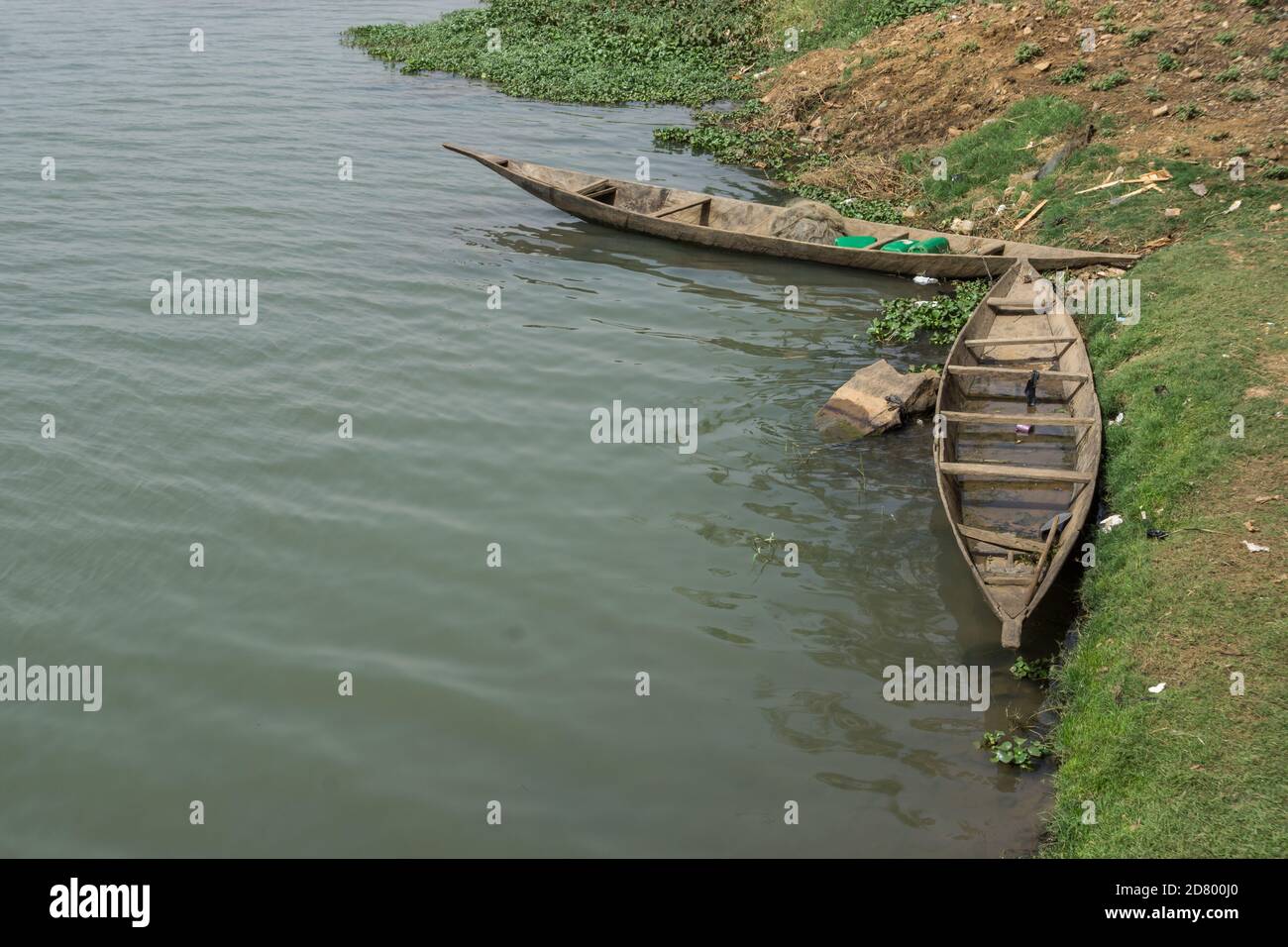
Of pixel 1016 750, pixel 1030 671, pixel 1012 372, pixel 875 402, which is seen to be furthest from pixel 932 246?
pixel 1016 750

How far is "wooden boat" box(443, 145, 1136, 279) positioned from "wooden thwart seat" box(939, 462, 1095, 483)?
Result: 5.83 metres

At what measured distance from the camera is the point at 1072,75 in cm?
1788

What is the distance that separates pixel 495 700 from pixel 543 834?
4.39 ft

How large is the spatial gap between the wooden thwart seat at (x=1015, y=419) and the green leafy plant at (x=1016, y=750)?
3808 millimetres

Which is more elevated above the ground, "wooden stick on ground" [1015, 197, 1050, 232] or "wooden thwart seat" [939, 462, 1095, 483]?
"wooden stick on ground" [1015, 197, 1050, 232]

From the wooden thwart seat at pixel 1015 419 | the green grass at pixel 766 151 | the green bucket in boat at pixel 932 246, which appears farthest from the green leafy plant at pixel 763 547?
the green grass at pixel 766 151

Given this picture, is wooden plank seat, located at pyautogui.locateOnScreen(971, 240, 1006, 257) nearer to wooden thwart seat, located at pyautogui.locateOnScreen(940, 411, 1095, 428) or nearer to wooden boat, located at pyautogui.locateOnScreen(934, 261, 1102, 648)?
wooden boat, located at pyautogui.locateOnScreen(934, 261, 1102, 648)

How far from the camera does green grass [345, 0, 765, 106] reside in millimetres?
25266

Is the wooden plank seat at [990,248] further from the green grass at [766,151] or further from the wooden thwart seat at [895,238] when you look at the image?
the green grass at [766,151]

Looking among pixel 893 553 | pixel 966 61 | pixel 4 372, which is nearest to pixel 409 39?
pixel 966 61

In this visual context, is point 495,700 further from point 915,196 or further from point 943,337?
point 915,196

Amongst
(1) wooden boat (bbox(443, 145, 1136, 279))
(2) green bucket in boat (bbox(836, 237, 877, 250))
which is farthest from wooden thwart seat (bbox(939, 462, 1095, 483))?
(2) green bucket in boat (bbox(836, 237, 877, 250))

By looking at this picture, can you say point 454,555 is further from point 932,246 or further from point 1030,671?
point 932,246

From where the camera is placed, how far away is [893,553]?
32.0ft
